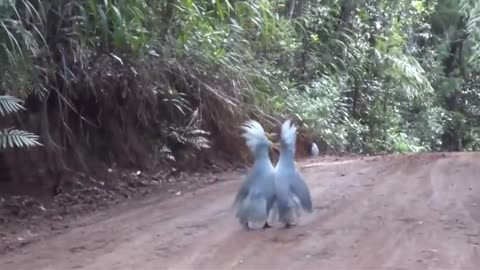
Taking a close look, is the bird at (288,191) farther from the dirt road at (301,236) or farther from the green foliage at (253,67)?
the green foliage at (253,67)

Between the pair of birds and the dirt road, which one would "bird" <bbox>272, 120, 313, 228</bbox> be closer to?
the pair of birds

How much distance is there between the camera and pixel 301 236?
22.1 feet

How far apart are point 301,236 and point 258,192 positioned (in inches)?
22.6

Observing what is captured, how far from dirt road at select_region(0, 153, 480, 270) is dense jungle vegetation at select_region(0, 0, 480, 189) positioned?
1361 mm

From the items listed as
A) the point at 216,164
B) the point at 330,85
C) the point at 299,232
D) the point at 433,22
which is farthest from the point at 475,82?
the point at 299,232

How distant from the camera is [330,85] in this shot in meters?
17.3

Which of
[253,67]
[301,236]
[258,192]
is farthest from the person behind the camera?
[253,67]

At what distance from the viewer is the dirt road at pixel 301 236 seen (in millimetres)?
5859

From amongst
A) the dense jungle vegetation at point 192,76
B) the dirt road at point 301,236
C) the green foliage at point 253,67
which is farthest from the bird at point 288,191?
the green foliage at point 253,67

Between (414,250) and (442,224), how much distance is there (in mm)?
1129

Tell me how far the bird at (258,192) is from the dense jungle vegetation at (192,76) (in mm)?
2104

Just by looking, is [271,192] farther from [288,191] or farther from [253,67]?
[253,67]

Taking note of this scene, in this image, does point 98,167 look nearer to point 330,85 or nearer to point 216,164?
point 216,164

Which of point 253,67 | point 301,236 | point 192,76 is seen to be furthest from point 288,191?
point 253,67
